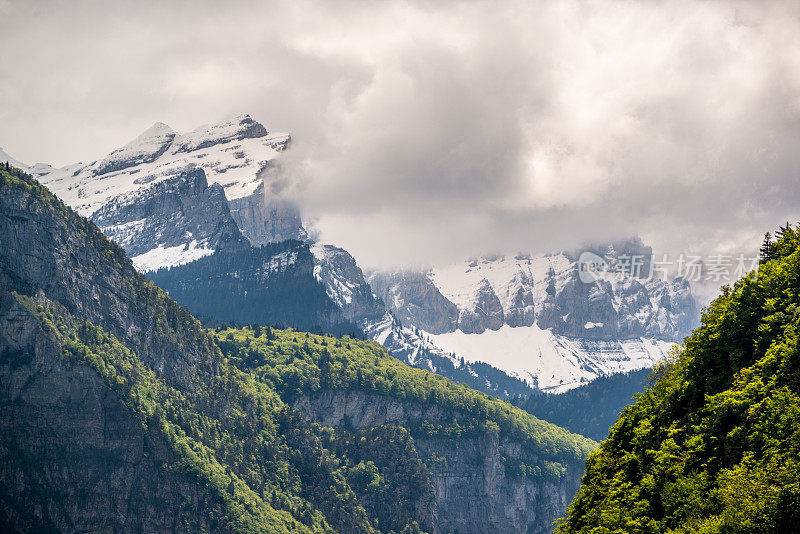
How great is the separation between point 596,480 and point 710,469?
30260 millimetres

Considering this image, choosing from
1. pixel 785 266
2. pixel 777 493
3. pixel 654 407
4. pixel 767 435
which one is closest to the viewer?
pixel 777 493

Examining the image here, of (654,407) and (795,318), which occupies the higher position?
(795,318)

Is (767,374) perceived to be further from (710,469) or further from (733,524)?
(733,524)

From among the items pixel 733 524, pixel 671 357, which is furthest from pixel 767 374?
pixel 671 357

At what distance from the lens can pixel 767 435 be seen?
3765 inches

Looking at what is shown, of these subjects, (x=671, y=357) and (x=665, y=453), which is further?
(x=671, y=357)

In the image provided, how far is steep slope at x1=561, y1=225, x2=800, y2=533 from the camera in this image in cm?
8688

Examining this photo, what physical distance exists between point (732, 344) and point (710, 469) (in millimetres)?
21555

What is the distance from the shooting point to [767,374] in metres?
107

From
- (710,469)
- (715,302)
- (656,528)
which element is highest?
(715,302)

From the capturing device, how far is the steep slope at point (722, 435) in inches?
3420

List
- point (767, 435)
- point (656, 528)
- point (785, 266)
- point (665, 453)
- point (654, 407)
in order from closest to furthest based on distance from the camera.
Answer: point (767, 435), point (656, 528), point (665, 453), point (785, 266), point (654, 407)

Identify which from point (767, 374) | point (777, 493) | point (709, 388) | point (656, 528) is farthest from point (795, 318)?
point (777, 493)

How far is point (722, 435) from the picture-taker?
358 feet
